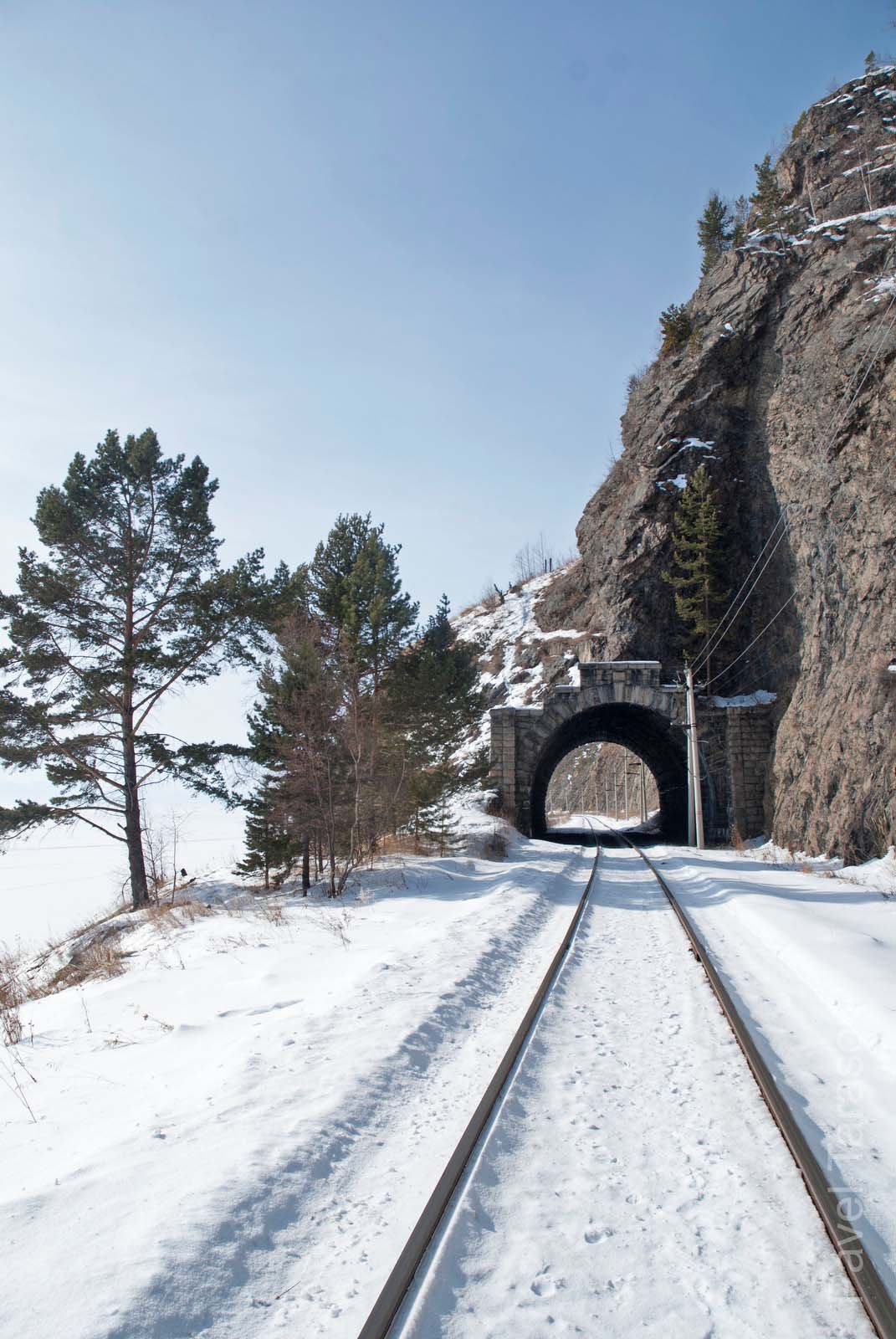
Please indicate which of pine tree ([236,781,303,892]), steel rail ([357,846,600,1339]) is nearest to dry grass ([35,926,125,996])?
pine tree ([236,781,303,892])

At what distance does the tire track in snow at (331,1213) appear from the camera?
2.61 m

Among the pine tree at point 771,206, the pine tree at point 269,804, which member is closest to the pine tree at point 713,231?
the pine tree at point 771,206

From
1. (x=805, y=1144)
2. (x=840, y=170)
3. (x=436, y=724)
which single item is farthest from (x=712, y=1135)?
(x=840, y=170)

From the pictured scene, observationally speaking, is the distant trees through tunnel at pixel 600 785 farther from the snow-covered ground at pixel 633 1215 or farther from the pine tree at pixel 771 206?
the snow-covered ground at pixel 633 1215

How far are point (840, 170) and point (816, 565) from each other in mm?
19532

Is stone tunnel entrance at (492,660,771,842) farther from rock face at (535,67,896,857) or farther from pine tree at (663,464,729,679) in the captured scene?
pine tree at (663,464,729,679)

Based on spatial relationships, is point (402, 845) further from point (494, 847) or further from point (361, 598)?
point (361, 598)

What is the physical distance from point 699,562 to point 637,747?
12.3 meters

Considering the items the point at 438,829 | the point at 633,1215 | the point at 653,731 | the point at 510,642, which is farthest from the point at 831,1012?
the point at 510,642

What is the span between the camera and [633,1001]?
621 cm

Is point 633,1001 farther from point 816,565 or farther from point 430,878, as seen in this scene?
point 816,565

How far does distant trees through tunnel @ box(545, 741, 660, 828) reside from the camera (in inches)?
2800

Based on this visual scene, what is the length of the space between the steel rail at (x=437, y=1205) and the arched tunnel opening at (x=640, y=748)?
86.1 ft

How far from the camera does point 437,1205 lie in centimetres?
313
